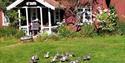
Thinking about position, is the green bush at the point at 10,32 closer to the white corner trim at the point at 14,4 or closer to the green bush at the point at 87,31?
the white corner trim at the point at 14,4

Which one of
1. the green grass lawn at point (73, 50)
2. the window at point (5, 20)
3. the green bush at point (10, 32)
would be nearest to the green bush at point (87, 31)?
the green grass lawn at point (73, 50)

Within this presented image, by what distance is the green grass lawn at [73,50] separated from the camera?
77.5 feet

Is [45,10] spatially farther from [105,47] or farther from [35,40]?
[105,47]

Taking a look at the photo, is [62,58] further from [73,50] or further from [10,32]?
[10,32]

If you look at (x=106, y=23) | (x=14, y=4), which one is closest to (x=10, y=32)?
(x=14, y=4)

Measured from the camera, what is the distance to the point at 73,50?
25375 millimetres

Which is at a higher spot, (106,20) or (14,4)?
(14,4)

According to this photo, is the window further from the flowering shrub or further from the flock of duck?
the flock of duck

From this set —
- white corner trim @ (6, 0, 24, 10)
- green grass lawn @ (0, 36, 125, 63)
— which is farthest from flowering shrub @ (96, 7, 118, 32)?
white corner trim @ (6, 0, 24, 10)

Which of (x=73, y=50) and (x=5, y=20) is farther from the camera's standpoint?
(x=5, y=20)

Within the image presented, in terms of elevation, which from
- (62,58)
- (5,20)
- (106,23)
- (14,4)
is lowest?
(62,58)

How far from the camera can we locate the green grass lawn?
77.5 ft

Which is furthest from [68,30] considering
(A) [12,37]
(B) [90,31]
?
(A) [12,37]

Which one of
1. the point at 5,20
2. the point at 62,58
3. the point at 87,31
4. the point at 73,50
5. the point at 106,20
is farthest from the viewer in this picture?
the point at 5,20
